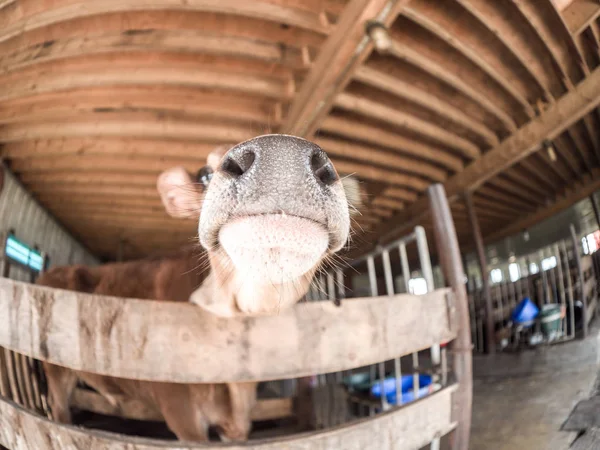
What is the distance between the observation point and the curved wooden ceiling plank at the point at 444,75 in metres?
2.44

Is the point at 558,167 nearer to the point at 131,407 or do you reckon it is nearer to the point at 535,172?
the point at 535,172

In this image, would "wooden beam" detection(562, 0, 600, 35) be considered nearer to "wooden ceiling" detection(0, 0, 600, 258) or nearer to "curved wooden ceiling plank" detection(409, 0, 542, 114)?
"wooden ceiling" detection(0, 0, 600, 258)

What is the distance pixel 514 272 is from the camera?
1.28 metres

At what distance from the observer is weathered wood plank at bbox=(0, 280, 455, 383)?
1028mm

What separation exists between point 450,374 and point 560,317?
0.58 m

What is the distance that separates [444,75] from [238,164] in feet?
8.42

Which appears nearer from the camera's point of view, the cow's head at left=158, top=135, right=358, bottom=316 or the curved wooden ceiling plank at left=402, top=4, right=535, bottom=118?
the cow's head at left=158, top=135, right=358, bottom=316

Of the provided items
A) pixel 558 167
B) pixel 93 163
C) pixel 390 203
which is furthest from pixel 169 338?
pixel 390 203

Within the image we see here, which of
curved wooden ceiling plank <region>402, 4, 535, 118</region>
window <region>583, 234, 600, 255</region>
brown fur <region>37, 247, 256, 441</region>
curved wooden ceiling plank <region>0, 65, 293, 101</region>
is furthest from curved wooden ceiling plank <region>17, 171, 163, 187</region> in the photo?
window <region>583, 234, 600, 255</region>

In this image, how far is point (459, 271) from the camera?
1526mm

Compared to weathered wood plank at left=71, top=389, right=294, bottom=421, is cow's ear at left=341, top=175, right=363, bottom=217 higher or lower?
higher

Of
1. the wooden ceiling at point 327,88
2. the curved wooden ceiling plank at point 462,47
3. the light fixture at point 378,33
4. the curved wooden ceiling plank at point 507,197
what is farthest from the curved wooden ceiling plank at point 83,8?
the curved wooden ceiling plank at point 507,197

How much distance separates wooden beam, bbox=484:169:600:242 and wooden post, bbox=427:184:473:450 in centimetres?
28

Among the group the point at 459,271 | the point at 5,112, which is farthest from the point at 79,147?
the point at 459,271
